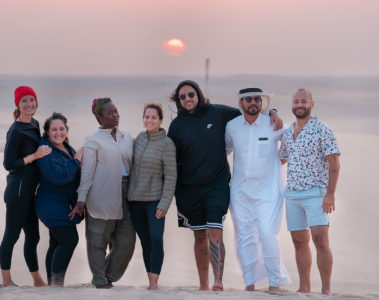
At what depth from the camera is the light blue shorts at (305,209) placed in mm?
5164

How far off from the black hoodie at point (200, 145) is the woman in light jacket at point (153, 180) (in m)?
0.19

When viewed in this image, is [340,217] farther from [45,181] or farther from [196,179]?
[45,181]

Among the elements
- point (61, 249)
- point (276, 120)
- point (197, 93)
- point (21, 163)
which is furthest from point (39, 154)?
point (276, 120)

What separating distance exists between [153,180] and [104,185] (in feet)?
1.51

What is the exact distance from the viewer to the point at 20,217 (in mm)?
5297

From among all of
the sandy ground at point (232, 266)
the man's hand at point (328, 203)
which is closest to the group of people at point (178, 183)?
the man's hand at point (328, 203)

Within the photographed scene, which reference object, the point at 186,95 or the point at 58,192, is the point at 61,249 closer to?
the point at 58,192

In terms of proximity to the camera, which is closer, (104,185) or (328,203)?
(328,203)

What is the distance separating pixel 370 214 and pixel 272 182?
6.86 m

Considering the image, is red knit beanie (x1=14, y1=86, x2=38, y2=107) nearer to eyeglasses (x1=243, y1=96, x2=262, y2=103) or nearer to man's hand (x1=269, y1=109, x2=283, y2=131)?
eyeglasses (x1=243, y1=96, x2=262, y2=103)

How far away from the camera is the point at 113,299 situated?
15.2 feet

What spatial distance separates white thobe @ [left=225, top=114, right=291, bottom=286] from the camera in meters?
5.37

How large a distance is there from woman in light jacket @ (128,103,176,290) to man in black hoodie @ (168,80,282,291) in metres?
0.22

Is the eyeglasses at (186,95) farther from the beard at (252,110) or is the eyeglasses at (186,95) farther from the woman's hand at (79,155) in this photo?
the woman's hand at (79,155)
